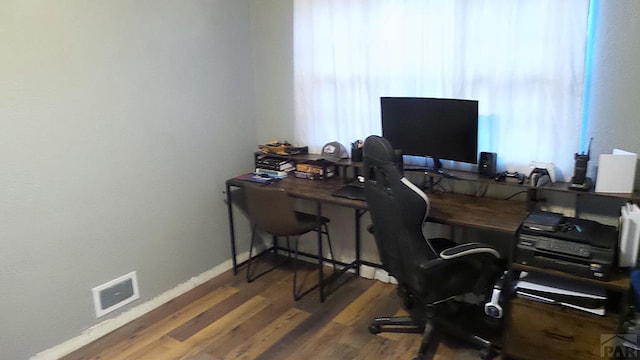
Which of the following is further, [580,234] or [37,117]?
[37,117]

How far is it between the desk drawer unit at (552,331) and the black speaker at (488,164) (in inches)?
29.4

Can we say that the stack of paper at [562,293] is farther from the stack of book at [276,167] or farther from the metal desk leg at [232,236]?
the metal desk leg at [232,236]

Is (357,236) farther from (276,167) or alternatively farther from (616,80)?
(616,80)

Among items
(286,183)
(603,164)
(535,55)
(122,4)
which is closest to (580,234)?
(603,164)

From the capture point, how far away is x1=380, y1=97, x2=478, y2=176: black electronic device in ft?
8.75

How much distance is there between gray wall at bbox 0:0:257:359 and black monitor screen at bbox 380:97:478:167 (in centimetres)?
128

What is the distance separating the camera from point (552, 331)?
2236 millimetres

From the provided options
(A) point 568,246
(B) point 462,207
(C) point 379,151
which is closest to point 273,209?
(C) point 379,151

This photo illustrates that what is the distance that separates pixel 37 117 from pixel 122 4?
821 mm

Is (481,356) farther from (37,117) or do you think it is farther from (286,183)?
(37,117)

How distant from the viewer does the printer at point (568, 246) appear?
81.4 inches

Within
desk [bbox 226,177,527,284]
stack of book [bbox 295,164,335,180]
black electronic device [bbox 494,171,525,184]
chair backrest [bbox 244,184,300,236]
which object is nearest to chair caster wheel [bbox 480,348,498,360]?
desk [bbox 226,177,527,284]

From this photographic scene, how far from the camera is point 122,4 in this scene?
107 inches

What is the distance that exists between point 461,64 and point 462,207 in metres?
0.84
